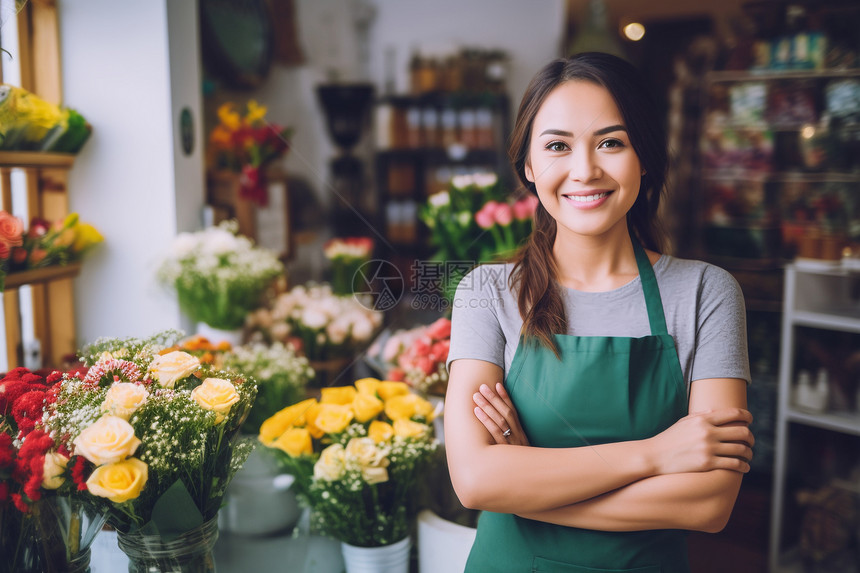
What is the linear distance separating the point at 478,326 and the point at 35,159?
107 cm

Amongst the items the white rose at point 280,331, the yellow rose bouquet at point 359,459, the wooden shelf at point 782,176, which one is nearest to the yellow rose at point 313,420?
the yellow rose bouquet at point 359,459

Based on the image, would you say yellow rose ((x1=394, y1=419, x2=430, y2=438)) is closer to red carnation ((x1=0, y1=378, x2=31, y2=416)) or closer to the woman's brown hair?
the woman's brown hair

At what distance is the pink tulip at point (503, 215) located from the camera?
169cm

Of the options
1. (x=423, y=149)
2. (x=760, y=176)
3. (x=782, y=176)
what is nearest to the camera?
(x=782, y=176)

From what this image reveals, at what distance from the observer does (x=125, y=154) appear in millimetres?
1770

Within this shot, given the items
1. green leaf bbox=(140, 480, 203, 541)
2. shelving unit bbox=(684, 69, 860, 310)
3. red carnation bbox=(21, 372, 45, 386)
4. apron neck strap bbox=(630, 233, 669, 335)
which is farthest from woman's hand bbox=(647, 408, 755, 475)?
shelving unit bbox=(684, 69, 860, 310)

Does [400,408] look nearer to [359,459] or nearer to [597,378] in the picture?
[359,459]

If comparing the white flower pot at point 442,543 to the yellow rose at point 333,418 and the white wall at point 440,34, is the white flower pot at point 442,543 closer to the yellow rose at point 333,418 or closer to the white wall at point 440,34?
the yellow rose at point 333,418

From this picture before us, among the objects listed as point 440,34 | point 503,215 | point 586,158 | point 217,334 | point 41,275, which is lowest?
point 217,334

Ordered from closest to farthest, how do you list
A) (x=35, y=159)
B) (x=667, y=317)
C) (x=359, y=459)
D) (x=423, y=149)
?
(x=667, y=317) → (x=359, y=459) → (x=35, y=159) → (x=423, y=149)

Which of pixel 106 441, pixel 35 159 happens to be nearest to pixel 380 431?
pixel 106 441

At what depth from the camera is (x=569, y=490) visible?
0.92 meters

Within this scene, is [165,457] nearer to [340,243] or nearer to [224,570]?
[224,570]

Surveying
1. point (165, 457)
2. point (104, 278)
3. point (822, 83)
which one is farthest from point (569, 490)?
point (822, 83)
